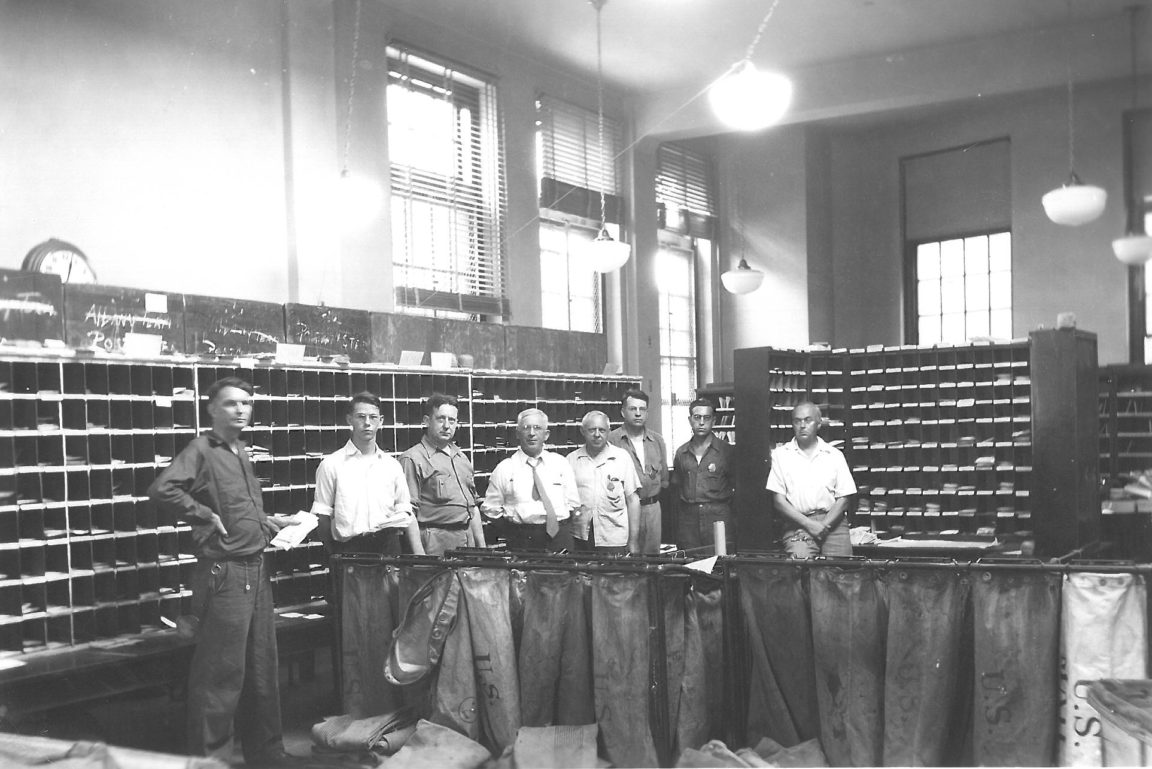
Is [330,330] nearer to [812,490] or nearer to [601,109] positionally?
[601,109]

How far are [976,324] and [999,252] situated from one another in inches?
70.8

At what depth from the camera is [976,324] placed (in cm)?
761

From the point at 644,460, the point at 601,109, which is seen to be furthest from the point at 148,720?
the point at 601,109

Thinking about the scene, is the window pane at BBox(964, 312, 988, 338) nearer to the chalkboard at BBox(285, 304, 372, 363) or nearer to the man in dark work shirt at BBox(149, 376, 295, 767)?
the chalkboard at BBox(285, 304, 372, 363)

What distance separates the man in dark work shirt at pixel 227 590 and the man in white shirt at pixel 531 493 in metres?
1.63

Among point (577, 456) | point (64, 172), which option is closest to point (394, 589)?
point (577, 456)

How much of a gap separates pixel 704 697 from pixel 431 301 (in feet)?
16.4

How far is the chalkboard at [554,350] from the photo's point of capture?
800cm

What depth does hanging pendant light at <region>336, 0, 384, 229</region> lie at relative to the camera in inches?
279

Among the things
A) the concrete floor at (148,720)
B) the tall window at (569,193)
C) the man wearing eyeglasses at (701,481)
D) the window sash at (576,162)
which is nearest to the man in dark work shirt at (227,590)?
the concrete floor at (148,720)

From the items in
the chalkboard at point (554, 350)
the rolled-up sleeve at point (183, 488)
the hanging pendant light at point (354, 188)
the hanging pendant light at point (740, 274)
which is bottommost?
the rolled-up sleeve at point (183, 488)

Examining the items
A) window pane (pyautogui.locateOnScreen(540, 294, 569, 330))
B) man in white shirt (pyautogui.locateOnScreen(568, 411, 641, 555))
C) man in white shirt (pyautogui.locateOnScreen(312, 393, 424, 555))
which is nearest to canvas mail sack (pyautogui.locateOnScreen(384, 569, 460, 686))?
man in white shirt (pyautogui.locateOnScreen(312, 393, 424, 555))

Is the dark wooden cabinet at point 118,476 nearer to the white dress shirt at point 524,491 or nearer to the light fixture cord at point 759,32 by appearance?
the white dress shirt at point 524,491

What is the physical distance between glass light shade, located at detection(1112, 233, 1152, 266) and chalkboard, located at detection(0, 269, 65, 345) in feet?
15.5
